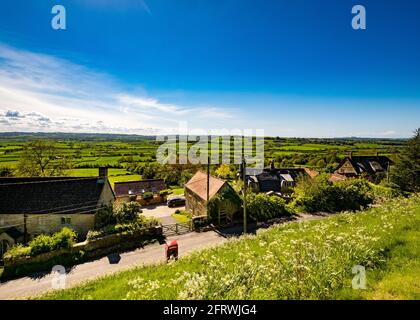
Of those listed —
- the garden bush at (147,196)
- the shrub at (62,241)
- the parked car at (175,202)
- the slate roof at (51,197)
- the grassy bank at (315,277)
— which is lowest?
the parked car at (175,202)

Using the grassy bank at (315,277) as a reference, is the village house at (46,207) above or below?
below

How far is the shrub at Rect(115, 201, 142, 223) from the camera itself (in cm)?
2634

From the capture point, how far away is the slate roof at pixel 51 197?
2638 centimetres

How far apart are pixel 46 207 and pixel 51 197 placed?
1323 mm

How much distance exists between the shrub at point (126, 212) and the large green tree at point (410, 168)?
144ft

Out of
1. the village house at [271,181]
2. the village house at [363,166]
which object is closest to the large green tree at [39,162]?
the village house at [271,181]

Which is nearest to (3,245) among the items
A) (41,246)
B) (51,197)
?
(51,197)

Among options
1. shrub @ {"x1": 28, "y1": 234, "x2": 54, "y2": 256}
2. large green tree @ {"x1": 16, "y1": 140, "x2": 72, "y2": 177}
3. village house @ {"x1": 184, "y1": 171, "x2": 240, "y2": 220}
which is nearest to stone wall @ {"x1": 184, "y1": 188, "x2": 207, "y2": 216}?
village house @ {"x1": 184, "y1": 171, "x2": 240, "y2": 220}

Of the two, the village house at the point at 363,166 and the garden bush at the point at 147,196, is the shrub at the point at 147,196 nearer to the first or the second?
the garden bush at the point at 147,196

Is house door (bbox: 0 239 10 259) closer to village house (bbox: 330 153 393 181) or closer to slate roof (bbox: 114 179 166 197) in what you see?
slate roof (bbox: 114 179 166 197)

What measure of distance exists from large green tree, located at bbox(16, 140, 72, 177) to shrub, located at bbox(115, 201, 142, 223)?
1039 inches

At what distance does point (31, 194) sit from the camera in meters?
27.5

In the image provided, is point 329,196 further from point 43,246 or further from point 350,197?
point 43,246
